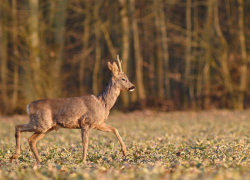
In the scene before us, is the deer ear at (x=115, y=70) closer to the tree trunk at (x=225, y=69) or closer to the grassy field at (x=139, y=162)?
the grassy field at (x=139, y=162)

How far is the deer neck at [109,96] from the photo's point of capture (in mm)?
9252

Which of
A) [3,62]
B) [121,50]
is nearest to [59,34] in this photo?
[121,50]

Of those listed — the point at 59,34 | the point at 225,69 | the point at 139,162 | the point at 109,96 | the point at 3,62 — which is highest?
the point at 59,34

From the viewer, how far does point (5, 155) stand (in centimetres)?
974

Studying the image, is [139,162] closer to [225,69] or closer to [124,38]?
[124,38]

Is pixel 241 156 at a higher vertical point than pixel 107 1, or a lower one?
lower

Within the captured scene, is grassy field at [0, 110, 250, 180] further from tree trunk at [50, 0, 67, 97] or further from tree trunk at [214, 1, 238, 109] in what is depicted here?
tree trunk at [50, 0, 67, 97]

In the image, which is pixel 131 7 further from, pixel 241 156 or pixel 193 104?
pixel 241 156

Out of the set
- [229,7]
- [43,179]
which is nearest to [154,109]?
[229,7]

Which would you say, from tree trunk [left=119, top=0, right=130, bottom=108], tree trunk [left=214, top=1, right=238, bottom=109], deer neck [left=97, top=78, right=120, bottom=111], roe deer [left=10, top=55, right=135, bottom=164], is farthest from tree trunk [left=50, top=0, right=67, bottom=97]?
roe deer [left=10, top=55, right=135, bottom=164]

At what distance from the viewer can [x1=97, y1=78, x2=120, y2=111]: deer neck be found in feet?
30.4

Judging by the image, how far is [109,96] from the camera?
9.34m

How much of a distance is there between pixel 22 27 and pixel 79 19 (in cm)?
1288

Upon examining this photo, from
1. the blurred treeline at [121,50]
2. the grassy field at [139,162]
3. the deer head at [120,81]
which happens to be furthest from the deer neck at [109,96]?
the blurred treeline at [121,50]
